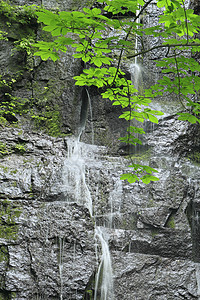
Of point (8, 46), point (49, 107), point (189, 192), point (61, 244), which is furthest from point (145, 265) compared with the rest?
point (8, 46)

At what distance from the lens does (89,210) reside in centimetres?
543

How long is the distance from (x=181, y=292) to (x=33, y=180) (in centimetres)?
340

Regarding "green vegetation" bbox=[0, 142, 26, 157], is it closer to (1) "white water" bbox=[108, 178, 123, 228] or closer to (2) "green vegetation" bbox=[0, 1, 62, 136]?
(2) "green vegetation" bbox=[0, 1, 62, 136]

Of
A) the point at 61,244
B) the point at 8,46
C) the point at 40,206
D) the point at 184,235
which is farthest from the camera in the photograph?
the point at 8,46

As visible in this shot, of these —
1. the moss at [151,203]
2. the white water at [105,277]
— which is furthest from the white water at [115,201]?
the white water at [105,277]

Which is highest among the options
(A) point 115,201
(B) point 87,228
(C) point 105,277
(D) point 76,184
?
(D) point 76,184

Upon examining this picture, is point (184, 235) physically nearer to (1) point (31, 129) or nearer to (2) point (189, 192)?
(2) point (189, 192)

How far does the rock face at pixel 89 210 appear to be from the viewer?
4355 mm

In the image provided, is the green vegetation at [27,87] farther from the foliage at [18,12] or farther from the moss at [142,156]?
the moss at [142,156]

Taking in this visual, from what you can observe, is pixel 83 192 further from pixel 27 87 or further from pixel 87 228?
pixel 27 87

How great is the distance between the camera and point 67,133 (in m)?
7.65

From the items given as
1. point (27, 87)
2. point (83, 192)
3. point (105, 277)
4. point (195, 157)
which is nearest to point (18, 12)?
point (27, 87)

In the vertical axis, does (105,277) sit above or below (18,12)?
below

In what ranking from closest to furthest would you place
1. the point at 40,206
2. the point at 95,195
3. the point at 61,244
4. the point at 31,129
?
the point at 61,244, the point at 40,206, the point at 95,195, the point at 31,129
